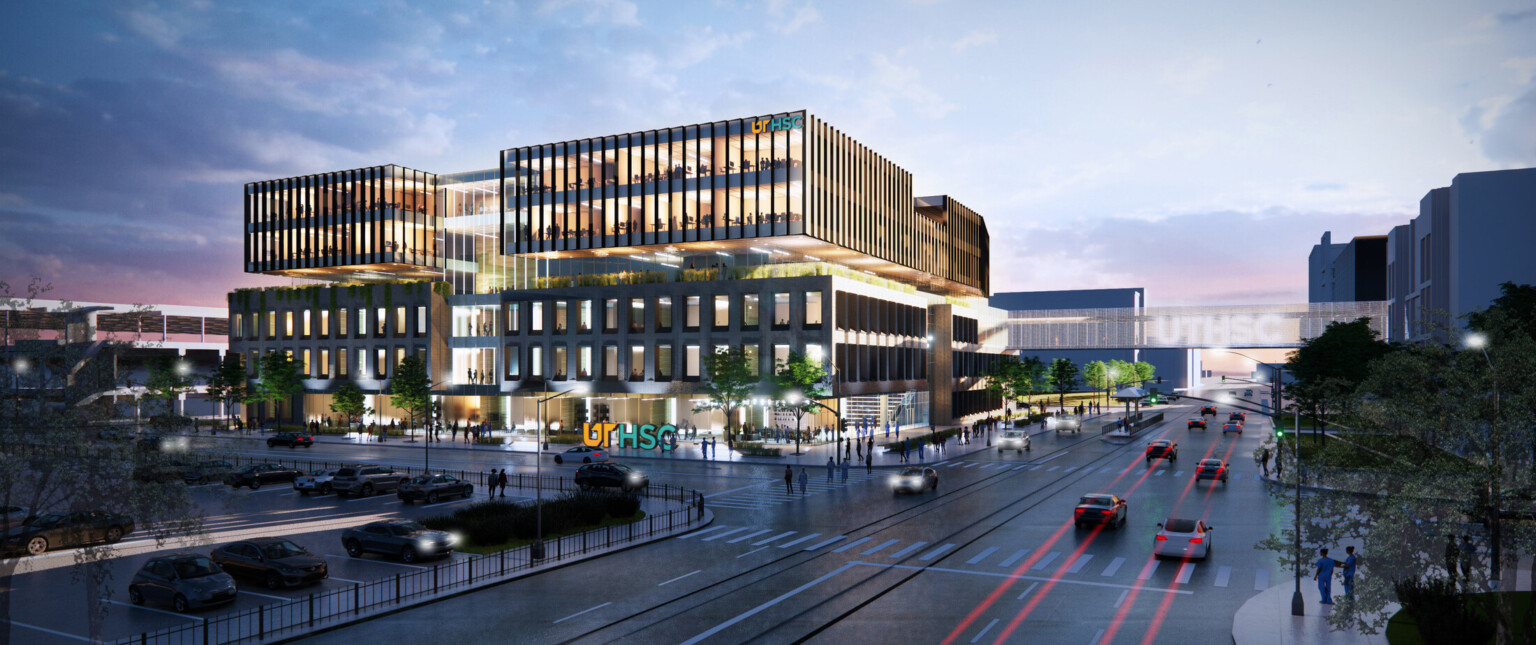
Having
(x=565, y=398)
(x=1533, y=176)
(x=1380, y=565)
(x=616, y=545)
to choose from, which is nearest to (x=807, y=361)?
(x=565, y=398)

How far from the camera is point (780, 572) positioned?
87.2 feet

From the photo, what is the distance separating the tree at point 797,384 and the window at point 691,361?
35.0ft

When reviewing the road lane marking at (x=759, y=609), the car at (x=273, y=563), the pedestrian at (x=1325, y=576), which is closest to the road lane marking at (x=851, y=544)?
the road lane marking at (x=759, y=609)

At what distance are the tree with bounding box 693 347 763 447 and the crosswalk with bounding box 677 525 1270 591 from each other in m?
35.0

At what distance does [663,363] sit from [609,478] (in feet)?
114

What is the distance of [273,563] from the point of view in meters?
25.2

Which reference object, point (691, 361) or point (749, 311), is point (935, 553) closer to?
point (749, 311)

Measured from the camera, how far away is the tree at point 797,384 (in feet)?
222

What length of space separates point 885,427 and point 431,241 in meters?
52.9

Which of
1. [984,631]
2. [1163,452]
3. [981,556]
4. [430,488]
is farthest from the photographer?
[1163,452]

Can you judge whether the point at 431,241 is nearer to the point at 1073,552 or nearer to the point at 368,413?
the point at 368,413

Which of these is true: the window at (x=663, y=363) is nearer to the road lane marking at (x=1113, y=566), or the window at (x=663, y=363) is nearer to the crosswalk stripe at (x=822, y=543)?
the crosswalk stripe at (x=822, y=543)

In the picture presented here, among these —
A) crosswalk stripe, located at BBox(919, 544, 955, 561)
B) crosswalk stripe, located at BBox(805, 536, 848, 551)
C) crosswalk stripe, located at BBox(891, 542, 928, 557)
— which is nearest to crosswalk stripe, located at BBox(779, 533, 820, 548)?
crosswalk stripe, located at BBox(805, 536, 848, 551)

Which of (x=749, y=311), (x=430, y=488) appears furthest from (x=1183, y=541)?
(x=749, y=311)
